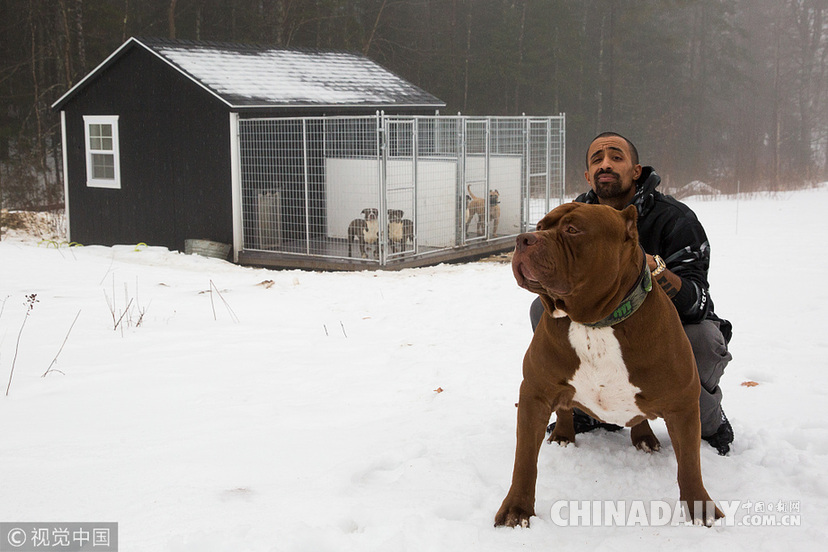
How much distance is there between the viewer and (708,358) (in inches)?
132

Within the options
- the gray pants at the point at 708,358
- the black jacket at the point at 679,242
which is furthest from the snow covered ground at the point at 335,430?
the black jacket at the point at 679,242

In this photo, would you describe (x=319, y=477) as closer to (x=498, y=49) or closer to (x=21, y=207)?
(x=21, y=207)

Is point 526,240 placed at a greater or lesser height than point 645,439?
greater

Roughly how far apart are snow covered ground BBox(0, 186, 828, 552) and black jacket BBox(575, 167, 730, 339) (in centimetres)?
74

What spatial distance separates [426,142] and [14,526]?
11.9 m

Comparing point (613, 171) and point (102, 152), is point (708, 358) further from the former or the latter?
point (102, 152)

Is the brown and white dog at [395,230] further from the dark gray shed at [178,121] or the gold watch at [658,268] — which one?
the gold watch at [658,268]

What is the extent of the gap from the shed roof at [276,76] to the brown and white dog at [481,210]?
2786 mm

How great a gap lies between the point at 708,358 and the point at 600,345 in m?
0.83

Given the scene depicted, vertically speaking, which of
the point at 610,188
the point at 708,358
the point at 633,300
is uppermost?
the point at 610,188

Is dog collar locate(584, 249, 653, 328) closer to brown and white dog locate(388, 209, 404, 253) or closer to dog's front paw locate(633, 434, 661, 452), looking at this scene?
dog's front paw locate(633, 434, 661, 452)

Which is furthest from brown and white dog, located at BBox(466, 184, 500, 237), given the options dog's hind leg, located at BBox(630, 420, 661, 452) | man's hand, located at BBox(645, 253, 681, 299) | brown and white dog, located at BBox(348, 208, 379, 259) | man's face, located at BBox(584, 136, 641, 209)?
man's hand, located at BBox(645, 253, 681, 299)

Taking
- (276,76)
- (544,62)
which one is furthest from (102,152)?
(544,62)

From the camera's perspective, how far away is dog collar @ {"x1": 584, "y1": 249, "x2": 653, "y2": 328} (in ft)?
8.84
